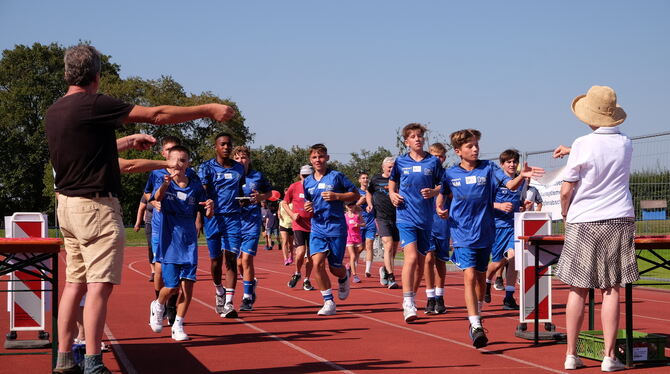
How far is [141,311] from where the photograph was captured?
11805 mm

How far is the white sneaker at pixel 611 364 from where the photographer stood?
22.5ft

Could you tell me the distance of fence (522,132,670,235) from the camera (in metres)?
16.2

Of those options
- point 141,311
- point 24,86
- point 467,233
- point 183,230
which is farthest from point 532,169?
point 24,86

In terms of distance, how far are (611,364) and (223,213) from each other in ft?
19.3

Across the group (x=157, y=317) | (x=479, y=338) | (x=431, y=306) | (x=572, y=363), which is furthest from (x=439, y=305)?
(x=572, y=363)

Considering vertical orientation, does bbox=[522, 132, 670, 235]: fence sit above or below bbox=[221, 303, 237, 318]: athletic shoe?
above

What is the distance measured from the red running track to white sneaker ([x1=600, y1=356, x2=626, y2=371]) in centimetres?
12

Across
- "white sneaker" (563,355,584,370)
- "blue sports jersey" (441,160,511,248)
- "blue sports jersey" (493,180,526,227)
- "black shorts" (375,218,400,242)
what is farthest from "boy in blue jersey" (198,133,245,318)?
"white sneaker" (563,355,584,370)

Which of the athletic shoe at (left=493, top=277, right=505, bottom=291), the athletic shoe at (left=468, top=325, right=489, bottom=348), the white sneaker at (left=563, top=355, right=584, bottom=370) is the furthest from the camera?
the athletic shoe at (left=493, top=277, right=505, bottom=291)

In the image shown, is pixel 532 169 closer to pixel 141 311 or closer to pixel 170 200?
pixel 170 200

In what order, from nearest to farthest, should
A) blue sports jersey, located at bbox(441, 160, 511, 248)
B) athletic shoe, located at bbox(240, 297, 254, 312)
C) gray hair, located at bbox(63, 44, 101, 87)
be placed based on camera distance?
1. gray hair, located at bbox(63, 44, 101, 87)
2. blue sports jersey, located at bbox(441, 160, 511, 248)
3. athletic shoe, located at bbox(240, 297, 254, 312)

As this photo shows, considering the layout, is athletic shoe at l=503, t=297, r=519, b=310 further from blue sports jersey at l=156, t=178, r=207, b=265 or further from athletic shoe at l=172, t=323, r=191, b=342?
athletic shoe at l=172, t=323, r=191, b=342

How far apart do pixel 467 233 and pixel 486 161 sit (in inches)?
36.7

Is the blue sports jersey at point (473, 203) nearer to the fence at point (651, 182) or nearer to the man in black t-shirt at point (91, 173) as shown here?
the man in black t-shirt at point (91, 173)
